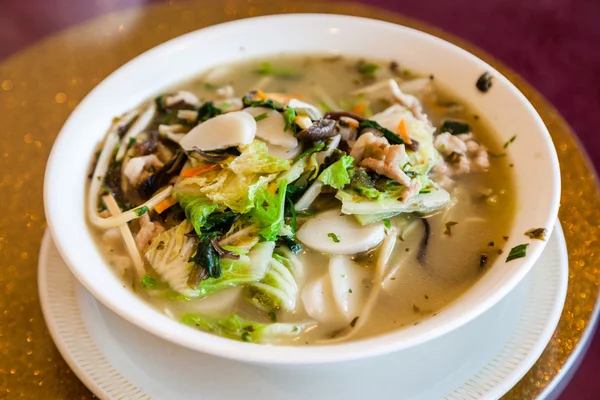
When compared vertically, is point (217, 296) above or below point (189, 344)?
below

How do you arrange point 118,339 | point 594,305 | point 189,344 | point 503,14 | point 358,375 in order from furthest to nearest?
point 503,14 < point 594,305 < point 118,339 < point 358,375 < point 189,344

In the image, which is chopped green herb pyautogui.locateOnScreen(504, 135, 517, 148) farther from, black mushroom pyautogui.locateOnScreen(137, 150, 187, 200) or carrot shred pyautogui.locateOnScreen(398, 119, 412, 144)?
black mushroom pyautogui.locateOnScreen(137, 150, 187, 200)

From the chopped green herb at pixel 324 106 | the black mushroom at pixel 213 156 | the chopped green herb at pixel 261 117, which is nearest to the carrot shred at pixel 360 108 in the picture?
the chopped green herb at pixel 324 106

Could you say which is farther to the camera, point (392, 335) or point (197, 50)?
point (197, 50)

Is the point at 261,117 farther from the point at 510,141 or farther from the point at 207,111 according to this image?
the point at 510,141

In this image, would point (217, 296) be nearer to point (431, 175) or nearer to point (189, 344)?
point (189, 344)

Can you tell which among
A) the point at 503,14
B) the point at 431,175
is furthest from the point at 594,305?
the point at 503,14

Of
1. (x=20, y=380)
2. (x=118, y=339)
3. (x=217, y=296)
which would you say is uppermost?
(x=217, y=296)

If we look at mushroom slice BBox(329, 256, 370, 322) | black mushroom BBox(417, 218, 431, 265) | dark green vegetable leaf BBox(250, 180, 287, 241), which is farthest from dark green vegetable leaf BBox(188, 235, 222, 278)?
black mushroom BBox(417, 218, 431, 265)
